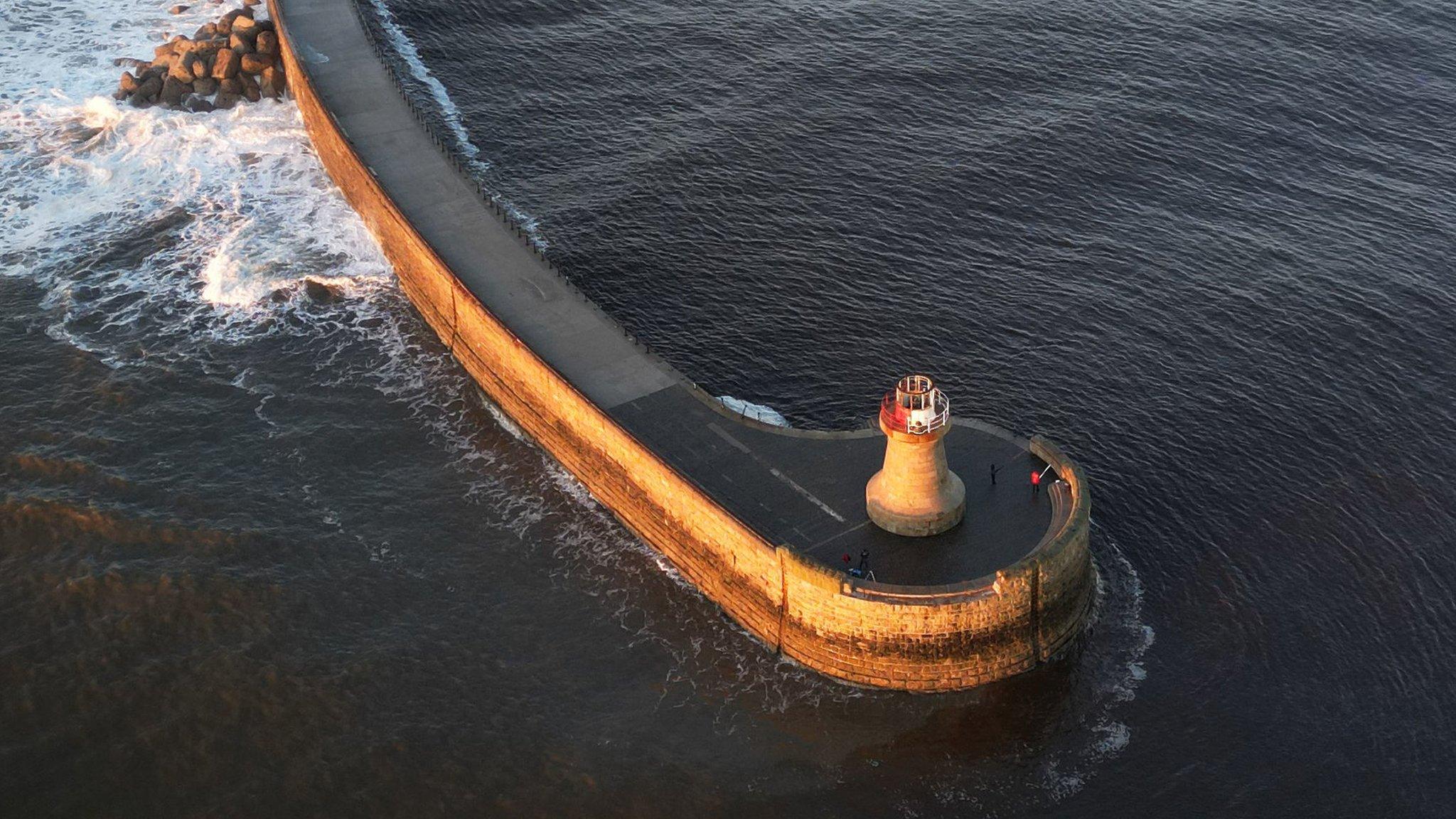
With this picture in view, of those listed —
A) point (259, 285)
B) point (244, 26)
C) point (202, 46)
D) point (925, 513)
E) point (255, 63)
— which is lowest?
point (259, 285)

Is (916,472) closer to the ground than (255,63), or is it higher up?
closer to the ground

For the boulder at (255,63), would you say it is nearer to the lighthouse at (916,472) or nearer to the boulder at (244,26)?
the boulder at (244,26)

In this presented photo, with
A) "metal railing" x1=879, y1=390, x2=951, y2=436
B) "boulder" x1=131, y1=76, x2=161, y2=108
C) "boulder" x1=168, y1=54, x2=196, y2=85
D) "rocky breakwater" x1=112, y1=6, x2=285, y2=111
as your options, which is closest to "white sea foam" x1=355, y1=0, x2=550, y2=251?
"rocky breakwater" x1=112, y1=6, x2=285, y2=111

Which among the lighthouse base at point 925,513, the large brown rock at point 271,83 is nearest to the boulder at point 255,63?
the large brown rock at point 271,83

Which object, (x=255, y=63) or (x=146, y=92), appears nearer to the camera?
(x=146, y=92)

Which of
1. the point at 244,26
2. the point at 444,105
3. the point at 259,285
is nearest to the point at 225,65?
the point at 244,26

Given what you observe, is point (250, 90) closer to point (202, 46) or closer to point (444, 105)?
point (202, 46)

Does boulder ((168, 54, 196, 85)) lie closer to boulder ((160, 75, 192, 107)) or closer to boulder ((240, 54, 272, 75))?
boulder ((160, 75, 192, 107))
